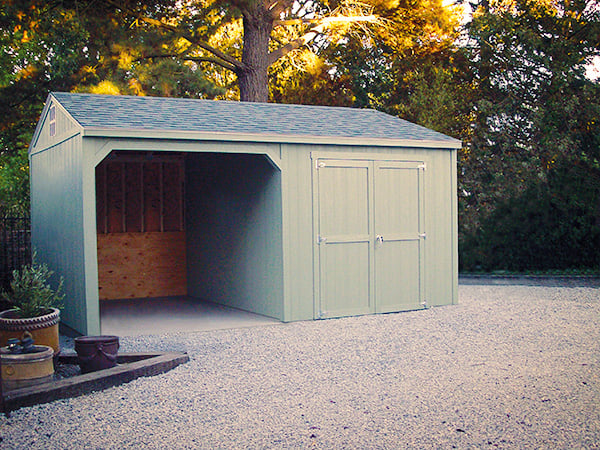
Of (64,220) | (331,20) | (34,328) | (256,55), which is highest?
(331,20)

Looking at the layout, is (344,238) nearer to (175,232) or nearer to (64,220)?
(64,220)

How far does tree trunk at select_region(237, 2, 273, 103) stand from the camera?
16891 millimetres

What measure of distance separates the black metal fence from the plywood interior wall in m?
1.27

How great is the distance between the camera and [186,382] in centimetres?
582

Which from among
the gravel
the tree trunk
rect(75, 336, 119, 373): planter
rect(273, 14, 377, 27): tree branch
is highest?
rect(273, 14, 377, 27): tree branch

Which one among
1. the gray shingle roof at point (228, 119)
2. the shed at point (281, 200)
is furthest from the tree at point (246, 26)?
the gray shingle roof at point (228, 119)

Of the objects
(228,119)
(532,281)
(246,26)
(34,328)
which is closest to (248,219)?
(228,119)

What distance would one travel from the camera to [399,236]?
9586 mm

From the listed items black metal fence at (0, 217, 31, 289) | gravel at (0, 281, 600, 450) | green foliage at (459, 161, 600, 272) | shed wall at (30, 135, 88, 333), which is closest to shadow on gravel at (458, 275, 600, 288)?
green foliage at (459, 161, 600, 272)

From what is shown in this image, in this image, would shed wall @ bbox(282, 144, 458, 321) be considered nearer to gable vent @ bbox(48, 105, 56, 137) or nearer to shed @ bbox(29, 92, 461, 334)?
shed @ bbox(29, 92, 461, 334)

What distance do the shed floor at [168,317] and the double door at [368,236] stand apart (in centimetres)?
98

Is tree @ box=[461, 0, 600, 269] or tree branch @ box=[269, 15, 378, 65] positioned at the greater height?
tree branch @ box=[269, 15, 378, 65]

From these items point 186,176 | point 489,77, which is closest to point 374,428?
point 186,176

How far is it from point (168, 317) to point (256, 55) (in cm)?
913
